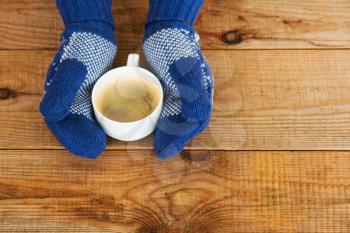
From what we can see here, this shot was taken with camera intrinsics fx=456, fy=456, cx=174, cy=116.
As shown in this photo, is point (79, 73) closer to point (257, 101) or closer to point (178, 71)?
point (178, 71)

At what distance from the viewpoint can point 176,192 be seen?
652 mm

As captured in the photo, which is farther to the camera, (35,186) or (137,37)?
(137,37)

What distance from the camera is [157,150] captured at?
0.66 m

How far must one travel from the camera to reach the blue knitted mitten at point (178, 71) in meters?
0.63

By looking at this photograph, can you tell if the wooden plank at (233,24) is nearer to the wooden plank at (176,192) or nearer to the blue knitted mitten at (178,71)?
the blue knitted mitten at (178,71)

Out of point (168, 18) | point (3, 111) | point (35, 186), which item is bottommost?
point (35, 186)

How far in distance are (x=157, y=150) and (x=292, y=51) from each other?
28 centimetres

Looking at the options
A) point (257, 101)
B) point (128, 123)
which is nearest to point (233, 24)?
point (257, 101)

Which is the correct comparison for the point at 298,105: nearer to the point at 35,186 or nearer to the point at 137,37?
the point at 137,37

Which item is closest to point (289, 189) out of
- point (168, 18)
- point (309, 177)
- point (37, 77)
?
point (309, 177)

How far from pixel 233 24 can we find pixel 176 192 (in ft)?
1.01

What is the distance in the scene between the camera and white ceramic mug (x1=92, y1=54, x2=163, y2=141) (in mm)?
625

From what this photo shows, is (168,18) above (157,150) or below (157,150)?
above

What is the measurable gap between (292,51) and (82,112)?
35 cm
